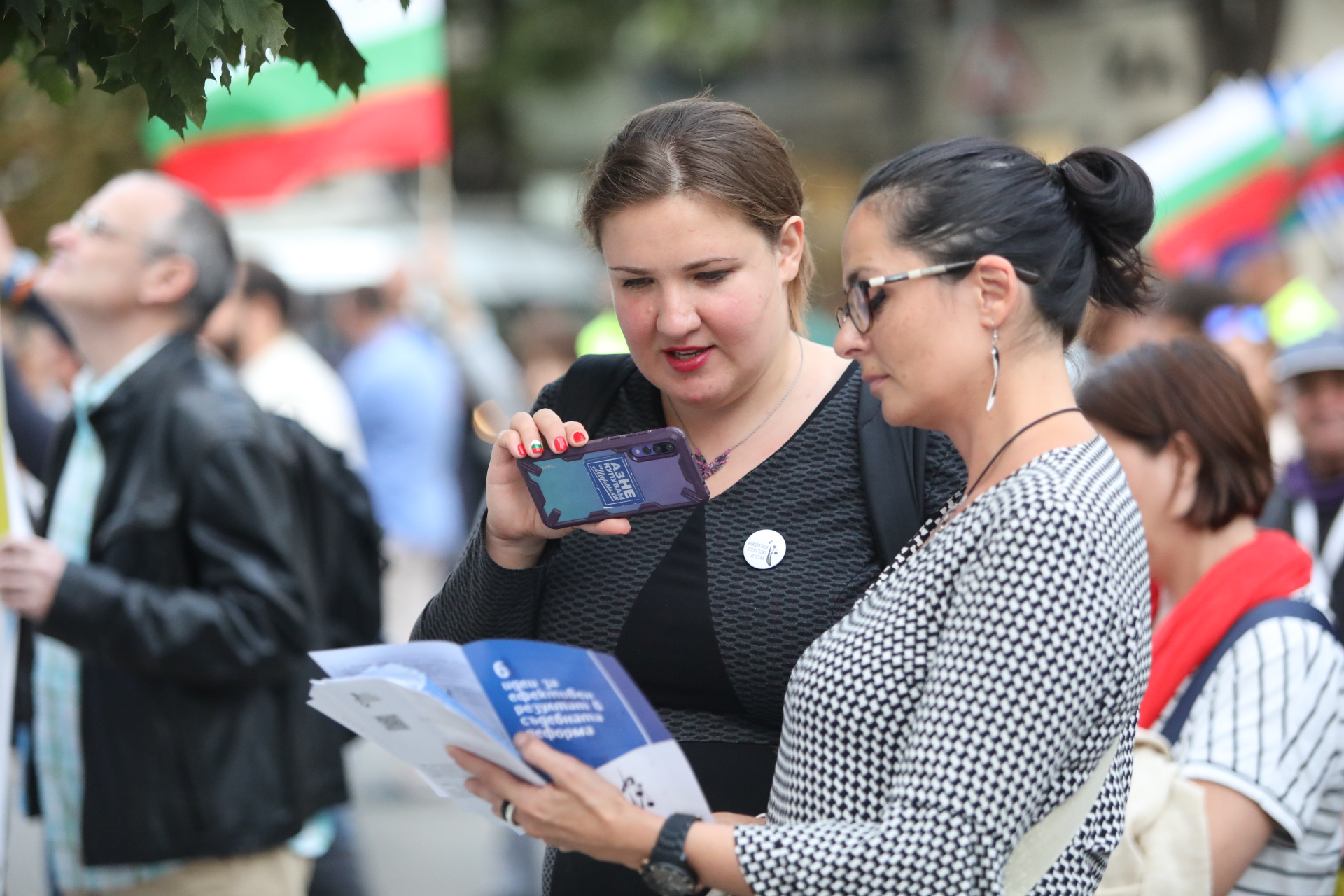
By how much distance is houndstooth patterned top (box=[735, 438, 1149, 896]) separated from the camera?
A: 5.58 ft

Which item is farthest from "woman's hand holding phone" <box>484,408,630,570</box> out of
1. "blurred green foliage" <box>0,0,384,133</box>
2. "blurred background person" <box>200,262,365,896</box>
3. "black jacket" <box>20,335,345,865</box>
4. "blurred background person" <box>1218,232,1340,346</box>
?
"blurred background person" <box>1218,232,1340,346</box>

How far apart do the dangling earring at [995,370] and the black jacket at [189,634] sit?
1907mm

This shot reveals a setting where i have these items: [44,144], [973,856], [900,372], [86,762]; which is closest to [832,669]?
[973,856]

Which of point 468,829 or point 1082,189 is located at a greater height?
point 1082,189

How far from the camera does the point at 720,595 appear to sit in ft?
7.36

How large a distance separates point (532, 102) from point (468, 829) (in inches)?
613

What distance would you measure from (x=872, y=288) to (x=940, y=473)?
45cm

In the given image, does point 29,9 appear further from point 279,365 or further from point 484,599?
point 279,365

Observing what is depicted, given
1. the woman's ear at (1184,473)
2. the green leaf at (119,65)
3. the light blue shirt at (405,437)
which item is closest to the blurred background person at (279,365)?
the light blue shirt at (405,437)

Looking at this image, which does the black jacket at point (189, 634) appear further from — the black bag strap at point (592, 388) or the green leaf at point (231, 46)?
the green leaf at point (231, 46)

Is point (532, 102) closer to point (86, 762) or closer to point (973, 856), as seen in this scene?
point (86, 762)

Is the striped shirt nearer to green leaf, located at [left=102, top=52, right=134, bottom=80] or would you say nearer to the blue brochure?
the blue brochure

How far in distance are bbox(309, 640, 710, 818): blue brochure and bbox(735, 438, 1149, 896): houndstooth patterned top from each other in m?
0.16

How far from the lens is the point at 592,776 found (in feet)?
6.12
